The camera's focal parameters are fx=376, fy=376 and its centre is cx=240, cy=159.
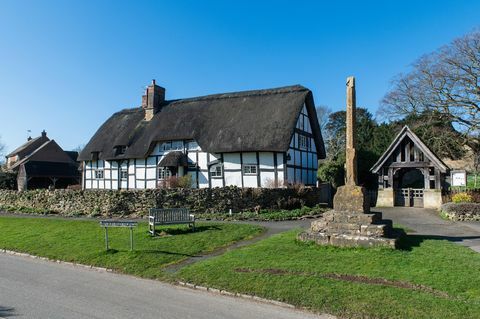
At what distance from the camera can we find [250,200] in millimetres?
20312

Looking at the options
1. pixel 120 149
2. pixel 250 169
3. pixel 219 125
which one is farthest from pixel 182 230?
pixel 120 149

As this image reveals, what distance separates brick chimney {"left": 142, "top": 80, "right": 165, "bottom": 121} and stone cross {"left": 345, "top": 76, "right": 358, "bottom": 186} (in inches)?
923

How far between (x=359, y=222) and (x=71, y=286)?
767 cm

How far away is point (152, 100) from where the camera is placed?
107 feet

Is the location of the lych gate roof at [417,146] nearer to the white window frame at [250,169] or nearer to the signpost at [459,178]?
the signpost at [459,178]

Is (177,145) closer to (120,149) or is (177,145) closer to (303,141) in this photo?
(120,149)

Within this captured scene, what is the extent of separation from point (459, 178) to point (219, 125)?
1542cm

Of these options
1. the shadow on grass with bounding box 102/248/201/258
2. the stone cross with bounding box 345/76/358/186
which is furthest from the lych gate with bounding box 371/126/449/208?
the shadow on grass with bounding box 102/248/201/258

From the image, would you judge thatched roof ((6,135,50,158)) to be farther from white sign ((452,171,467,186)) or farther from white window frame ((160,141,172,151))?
white sign ((452,171,467,186))

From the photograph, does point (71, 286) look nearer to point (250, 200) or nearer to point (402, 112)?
point (250, 200)

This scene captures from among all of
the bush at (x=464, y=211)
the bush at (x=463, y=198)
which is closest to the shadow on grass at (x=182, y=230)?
the bush at (x=464, y=211)

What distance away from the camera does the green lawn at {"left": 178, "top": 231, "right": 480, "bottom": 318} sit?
639 cm

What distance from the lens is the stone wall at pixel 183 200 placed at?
20297 mm

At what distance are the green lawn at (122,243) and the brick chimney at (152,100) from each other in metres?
15.9
